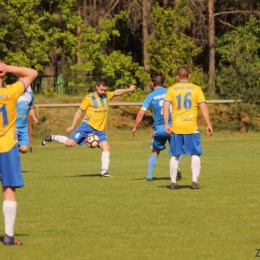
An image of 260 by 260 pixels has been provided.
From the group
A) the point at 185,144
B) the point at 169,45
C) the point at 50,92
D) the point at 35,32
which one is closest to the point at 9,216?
the point at 185,144

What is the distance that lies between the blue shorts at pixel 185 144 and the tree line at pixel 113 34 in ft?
77.1

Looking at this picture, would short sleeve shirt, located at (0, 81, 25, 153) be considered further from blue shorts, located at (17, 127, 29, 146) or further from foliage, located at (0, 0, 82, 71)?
foliage, located at (0, 0, 82, 71)

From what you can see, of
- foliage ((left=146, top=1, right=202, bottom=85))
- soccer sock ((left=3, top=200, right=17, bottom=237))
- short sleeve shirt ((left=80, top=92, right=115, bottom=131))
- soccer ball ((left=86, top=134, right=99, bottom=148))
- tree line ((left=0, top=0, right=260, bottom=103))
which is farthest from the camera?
tree line ((left=0, top=0, right=260, bottom=103))

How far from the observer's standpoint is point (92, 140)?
60.6 ft

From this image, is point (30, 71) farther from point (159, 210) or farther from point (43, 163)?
point (43, 163)

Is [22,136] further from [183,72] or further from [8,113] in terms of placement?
[8,113]

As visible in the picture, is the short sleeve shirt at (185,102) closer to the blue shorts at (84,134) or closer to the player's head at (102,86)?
the player's head at (102,86)

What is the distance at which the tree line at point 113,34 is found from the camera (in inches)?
1533

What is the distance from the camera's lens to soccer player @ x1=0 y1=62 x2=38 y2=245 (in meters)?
9.43

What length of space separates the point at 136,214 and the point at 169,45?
27.0m

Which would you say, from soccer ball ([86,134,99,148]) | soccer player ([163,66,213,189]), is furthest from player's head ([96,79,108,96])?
soccer player ([163,66,213,189])

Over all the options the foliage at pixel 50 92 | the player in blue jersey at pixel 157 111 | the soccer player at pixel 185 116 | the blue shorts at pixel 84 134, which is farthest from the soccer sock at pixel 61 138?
the foliage at pixel 50 92

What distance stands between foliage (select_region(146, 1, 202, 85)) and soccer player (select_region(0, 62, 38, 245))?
28.2m

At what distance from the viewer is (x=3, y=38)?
149ft
